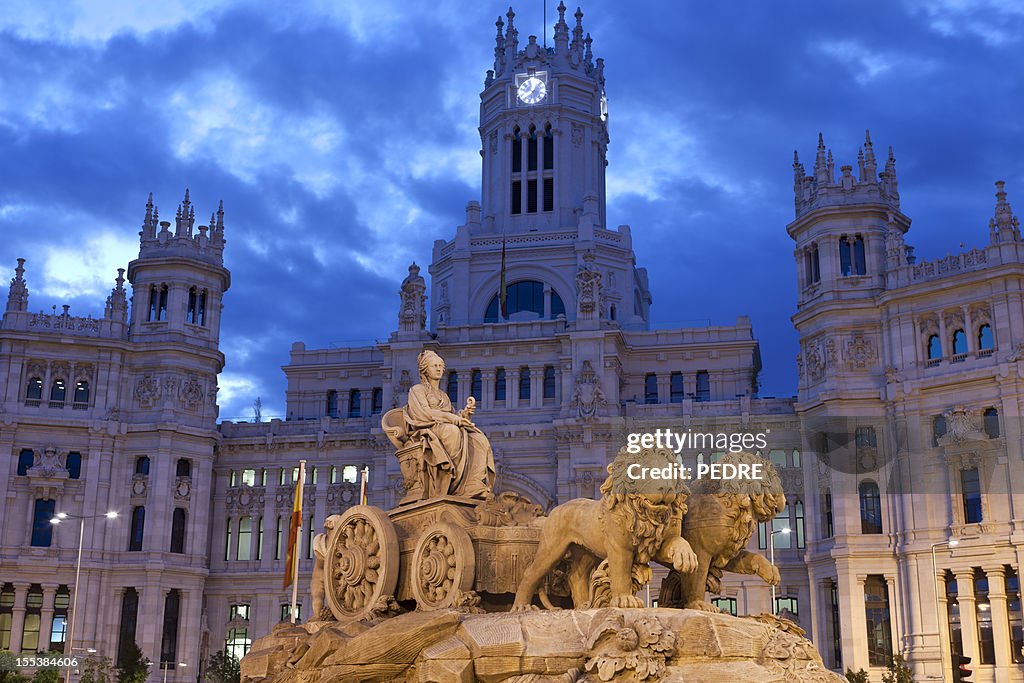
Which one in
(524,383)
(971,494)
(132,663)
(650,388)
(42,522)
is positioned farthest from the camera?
(650,388)

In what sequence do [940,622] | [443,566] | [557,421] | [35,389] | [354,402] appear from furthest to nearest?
1. [354,402]
2. [35,389]
3. [557,421]
4. [940,622]
5. [443,566]

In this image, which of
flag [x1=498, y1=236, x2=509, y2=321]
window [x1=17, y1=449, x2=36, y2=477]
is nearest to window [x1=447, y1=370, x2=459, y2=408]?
flag [x1=498, y1=236, x2=509, y2=321]

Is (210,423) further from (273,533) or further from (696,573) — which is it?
(696,573)

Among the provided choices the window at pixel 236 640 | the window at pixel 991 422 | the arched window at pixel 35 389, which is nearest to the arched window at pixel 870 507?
the window at pixel 991 422

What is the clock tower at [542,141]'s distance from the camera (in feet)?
242

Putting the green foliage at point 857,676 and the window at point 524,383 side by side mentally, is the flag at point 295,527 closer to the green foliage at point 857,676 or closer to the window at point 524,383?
the window at point 524,383

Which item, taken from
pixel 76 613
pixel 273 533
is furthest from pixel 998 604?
pixel 76 613

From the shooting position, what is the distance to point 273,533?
64.6 metres

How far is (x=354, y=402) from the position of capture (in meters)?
70.8

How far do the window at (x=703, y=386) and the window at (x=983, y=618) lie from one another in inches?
737

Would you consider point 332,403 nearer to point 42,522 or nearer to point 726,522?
point 42,522

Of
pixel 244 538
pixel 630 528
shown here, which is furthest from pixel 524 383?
pixel 630 528

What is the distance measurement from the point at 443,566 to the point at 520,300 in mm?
55032

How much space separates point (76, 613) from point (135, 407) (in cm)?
1113
